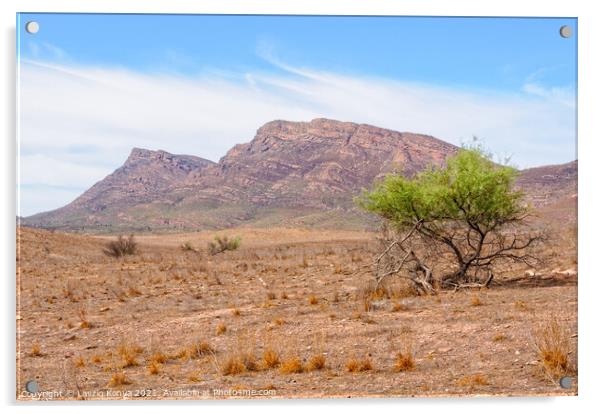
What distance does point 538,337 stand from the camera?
23.6 feet

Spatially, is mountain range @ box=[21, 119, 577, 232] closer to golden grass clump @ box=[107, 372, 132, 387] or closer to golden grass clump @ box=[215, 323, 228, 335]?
golden grass clump @ box=[215, 323, 228, 335]

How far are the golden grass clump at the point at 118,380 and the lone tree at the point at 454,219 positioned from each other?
5.36m

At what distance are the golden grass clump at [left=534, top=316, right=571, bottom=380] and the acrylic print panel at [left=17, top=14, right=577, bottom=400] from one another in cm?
3

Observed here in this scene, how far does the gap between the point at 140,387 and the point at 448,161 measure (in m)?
7.22

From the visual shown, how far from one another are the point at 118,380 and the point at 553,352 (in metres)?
4.88

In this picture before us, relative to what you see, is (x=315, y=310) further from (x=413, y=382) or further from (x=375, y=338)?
(x=413, y=382)

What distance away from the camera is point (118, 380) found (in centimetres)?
673

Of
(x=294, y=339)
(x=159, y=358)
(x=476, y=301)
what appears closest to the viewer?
(x=159, y=358)

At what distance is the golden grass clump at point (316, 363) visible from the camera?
6.96 meters

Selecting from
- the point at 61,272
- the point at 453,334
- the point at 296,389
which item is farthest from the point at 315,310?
the point at 61,272

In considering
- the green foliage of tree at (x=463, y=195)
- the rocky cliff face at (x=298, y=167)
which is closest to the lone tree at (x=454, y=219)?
the green foliage of tree at (x=463, y=195)

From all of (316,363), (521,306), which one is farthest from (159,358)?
(521,306)

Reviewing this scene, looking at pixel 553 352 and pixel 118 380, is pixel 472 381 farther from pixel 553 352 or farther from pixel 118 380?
pixel 118 380
